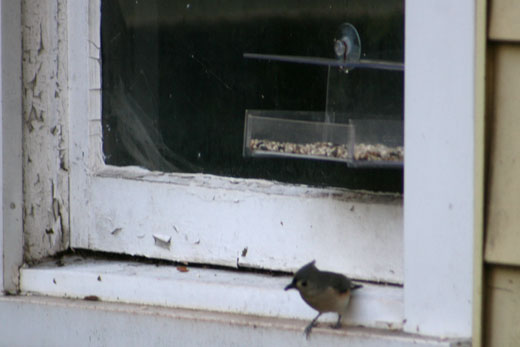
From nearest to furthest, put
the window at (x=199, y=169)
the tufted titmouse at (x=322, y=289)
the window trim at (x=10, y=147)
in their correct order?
the tufted titmouse at (x=322, y=289) < the window at (x=199, y=169) < the window trim at (x=10, y=147)

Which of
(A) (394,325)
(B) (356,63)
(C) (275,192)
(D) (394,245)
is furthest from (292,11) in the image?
(A) (394,325)

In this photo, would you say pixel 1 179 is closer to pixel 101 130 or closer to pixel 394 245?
pixel 101 130

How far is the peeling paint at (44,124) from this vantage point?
1.96 metres

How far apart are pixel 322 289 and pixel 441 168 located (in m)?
0.28

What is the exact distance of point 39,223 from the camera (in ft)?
6.57

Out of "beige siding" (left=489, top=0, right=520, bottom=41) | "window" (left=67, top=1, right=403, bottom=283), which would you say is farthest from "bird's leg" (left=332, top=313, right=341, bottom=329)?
"beige siding" (left=489, top=0, right=520, bottom=41)

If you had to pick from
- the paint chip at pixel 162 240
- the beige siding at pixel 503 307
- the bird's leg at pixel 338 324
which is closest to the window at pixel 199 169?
the paint chip at pixel 162 240

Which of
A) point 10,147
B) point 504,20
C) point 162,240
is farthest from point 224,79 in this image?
point 504,20

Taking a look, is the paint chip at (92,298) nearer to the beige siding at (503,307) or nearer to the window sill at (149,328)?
the window sill at (149,328)

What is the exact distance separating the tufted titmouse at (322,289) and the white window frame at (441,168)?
0.12 metres

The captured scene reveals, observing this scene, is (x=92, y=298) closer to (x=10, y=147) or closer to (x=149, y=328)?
(x=149, y=328)

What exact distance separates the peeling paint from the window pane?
0.09 metres

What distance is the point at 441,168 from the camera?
154 centimetres

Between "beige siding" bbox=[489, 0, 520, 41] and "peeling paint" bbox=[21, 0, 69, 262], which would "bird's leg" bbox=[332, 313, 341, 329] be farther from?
Result: "peeling paint" bbox=[21, 0, 69, 262]
